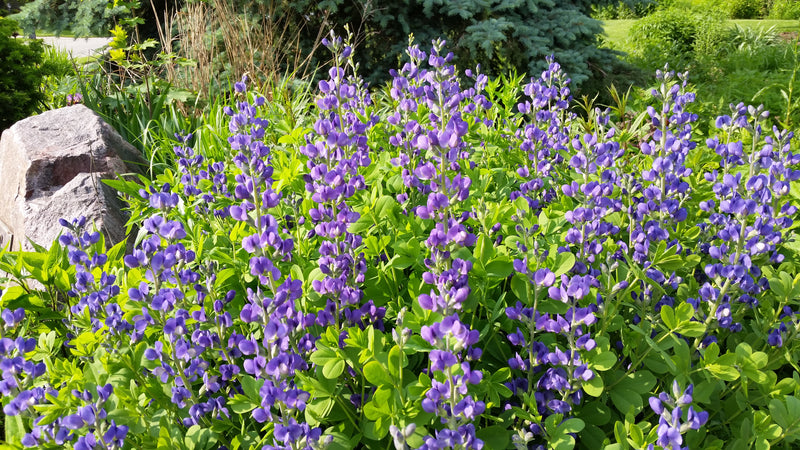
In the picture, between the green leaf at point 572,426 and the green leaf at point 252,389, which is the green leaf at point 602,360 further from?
the green leaf at point 252,389

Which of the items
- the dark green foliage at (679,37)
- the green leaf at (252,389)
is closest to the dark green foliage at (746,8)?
the dark green foliage at (679,37)

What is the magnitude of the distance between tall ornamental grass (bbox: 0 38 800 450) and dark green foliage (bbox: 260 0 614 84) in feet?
11.4

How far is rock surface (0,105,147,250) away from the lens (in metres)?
3.79

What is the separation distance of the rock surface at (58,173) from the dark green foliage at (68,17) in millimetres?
2918

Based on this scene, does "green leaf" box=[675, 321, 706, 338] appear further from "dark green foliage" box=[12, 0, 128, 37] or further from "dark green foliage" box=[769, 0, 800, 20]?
"dark green foliage" box=[769, 0, 800, 20]

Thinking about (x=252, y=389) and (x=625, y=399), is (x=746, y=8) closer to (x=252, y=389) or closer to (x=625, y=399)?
(x=625, y=399)

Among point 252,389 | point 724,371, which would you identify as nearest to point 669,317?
point 724,371

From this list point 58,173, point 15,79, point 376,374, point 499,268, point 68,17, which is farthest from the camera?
point 68,17

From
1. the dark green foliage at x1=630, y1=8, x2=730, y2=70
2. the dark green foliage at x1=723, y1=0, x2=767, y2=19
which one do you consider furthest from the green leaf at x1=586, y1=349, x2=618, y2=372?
the dark green foliage at x1=723, y1=0, x2=767, y2=19

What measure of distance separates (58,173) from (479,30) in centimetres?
382

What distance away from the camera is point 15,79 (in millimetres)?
6254

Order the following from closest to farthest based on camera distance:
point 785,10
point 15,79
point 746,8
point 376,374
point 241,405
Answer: point 376,374, point 241,405, point 15,79, point 785,10, point 746,8

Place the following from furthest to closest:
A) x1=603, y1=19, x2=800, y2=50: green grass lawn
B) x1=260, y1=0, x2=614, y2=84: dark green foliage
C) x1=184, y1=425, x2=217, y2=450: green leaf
→ 1. x1=603, y1=19, x2=800, y2=50: green grass lawn
2. x1=260, y1=0, x2=614, y2=84: dark green foliage
3. x1=184, y1=425, x2=217, y2=450: green leaf

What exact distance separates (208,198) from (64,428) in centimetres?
138
